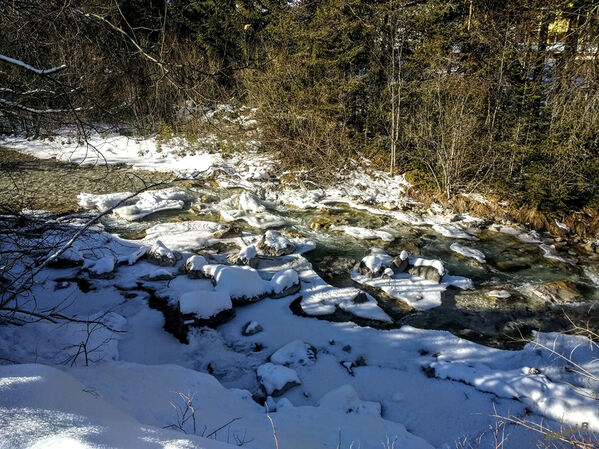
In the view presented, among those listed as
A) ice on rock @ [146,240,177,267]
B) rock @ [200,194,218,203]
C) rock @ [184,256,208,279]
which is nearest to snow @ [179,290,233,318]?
rock @ [184,256,208,279]

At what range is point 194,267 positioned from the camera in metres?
6.66

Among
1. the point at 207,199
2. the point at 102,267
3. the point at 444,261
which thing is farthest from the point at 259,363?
the point at 207,199

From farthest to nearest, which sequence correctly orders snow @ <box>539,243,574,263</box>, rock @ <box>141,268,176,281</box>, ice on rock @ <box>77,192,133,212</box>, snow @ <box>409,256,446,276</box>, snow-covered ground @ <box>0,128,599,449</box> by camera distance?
ice on rock @ <box>77,192,133,212</box> < snow @ <box>539,243,574,263</box> < snow @ <box>409,256,446,276</box> < rock @ <box>141,268,176,281</box> < snow-covered ground @ <box>0,128,599,449</box>

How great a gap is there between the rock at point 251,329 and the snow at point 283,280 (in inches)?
35.2

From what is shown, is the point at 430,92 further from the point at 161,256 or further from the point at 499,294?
the point at 161,256

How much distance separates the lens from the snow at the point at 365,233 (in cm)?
869

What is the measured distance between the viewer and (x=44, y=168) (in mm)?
13367

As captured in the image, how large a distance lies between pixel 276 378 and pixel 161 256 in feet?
12.3

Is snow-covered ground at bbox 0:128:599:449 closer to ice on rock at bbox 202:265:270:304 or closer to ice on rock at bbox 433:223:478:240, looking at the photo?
ice on rock at bbox 202:265:270:304

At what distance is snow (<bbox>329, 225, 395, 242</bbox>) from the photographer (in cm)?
869

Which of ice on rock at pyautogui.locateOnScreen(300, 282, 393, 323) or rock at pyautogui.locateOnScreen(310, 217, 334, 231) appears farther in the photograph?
rock at pyautogui.locateOnScreen(310, 217, 334, 231)

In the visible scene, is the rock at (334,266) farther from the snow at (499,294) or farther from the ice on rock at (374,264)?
the snow at (499,294)

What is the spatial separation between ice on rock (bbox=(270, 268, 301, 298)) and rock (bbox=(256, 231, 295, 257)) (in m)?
1.10

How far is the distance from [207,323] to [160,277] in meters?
1.65
